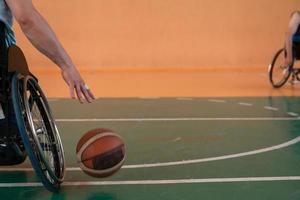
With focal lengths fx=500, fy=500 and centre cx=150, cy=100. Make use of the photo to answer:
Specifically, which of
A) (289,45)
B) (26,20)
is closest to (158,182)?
(26,20)

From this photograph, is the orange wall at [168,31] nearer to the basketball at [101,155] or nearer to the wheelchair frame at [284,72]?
the wheelchair frame at [284,72]

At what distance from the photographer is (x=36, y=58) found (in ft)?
28.3

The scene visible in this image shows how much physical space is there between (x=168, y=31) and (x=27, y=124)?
6.58 meters

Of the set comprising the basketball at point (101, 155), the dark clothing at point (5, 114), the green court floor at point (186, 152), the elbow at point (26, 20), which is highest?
the elbow at point (26, 20)

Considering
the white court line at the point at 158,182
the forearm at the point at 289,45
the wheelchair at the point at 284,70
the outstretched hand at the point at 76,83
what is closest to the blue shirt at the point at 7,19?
the outstretched hand at the point at 76,83

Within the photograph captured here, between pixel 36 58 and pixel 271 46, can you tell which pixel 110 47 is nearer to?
pixel 36 58

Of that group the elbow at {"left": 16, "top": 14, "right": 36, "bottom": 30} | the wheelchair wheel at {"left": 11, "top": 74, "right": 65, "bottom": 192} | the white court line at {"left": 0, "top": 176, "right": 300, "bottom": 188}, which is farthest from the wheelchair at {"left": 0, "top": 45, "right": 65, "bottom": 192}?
the elbow at {"left": 16, "top": 14, "right": 36, "bottom": 30}

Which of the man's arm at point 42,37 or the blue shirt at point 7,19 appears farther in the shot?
the blue shirt at point 7,19

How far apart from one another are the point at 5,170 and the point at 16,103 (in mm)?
893

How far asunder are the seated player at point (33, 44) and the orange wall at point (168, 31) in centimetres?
612

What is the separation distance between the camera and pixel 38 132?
2627 millimetres

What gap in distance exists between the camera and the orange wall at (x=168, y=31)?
28.3 feet

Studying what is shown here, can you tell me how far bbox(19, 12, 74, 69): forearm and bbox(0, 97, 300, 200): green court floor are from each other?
70 centimetres

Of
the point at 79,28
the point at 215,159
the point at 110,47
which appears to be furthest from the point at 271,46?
the point at 215,159
